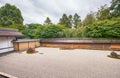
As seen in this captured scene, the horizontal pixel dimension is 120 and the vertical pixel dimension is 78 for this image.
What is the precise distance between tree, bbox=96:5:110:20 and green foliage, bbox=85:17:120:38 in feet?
25.4

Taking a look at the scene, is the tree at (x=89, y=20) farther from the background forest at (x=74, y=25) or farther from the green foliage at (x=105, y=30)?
the green foliage at (x=105, y=30)

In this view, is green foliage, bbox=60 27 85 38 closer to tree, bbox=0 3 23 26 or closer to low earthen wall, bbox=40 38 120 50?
low earthen wall, bbox=40 38 120 50

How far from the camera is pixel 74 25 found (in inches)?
1346

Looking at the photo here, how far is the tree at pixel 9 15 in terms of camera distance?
89.8 ft

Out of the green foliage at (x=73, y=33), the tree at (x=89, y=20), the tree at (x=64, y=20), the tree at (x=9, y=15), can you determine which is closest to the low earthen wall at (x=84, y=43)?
the green foliage at (x=73, y=33)

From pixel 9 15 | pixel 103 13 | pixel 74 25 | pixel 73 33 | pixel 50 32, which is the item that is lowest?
pixel 73 33

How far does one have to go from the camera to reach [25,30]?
23984mm

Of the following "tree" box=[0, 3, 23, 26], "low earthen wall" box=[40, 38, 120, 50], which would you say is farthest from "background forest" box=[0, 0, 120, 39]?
"low earthen wall" box=[40, 38, 120, 50]

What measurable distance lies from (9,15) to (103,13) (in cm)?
2218

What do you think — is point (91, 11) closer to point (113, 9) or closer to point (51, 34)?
point (113, 9)

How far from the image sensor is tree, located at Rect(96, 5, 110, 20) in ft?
74.7

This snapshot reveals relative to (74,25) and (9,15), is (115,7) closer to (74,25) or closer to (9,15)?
(74,25)

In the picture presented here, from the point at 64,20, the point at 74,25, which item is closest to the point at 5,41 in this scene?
the point at 64,20

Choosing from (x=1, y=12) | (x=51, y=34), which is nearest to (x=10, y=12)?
(x=1, y=12)
